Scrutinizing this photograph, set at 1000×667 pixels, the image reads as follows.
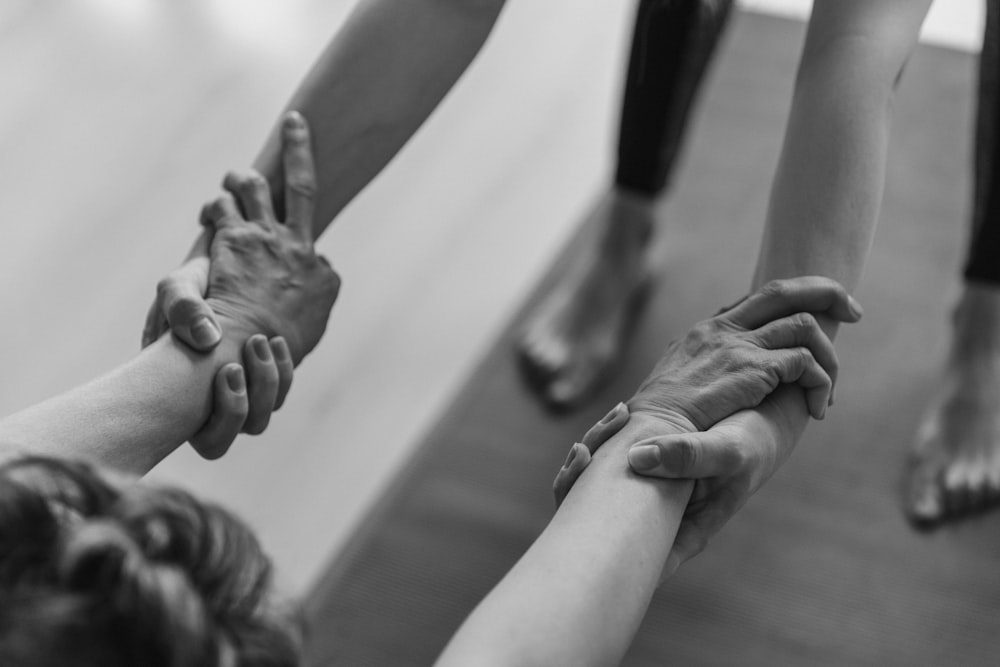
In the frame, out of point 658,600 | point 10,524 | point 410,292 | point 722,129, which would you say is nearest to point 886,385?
point 658,600

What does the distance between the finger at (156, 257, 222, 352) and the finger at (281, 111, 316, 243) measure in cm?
15

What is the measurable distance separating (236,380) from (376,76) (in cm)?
38

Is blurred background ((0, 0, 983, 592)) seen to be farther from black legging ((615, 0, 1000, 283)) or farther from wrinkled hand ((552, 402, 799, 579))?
wrinkled hand ((552, 402, 799, 579))

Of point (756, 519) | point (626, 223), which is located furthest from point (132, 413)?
point (626, 223)

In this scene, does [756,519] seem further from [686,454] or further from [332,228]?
[332,228]

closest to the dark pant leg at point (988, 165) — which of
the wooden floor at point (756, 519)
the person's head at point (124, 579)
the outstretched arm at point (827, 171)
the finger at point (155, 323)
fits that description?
the wooden floor at point (756, 519)

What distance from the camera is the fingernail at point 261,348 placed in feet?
3.70

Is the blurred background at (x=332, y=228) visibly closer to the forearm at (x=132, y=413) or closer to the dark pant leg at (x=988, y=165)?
the forearm at (x=132, y=413)

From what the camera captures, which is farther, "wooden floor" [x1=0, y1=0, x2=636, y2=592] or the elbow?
"wooden floor" [x1=0, y1=0, x2=636, y2=592]

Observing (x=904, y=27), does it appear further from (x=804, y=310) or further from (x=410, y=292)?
(x=410, y=292)

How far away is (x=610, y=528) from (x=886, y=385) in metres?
0.95

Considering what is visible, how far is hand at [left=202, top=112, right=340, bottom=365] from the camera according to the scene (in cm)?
118

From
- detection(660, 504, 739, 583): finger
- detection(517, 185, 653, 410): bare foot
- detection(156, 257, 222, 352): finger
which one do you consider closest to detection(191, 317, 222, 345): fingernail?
detection(156, 257, 222, 352): finger

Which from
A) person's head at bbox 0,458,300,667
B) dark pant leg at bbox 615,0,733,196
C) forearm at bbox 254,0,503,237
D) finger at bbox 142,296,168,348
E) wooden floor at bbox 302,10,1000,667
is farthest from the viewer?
dark pant leg at bbox 615,0,733,196
